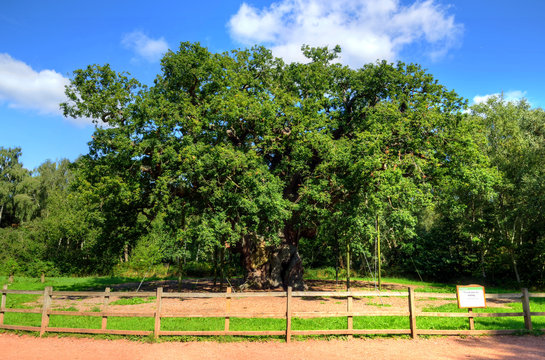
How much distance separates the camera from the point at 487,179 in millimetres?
17531

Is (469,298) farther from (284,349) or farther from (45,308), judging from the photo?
(45,308)

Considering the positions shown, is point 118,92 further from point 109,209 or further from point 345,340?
point 345,340

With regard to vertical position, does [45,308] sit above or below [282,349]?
above

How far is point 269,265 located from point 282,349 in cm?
1348

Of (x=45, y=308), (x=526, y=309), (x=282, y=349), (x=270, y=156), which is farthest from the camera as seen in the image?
(x=270, y=156)

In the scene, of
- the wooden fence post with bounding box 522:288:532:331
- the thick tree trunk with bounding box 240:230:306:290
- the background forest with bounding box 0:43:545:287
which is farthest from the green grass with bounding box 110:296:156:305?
the wooden fence post with bounding box 522:288:532:331

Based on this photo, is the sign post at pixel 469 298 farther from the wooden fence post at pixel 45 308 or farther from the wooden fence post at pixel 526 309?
the wooden fence post at pixel 45 308

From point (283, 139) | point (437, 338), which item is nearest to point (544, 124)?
point (283, 139)

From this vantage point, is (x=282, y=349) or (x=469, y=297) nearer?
(x=282, y=349)

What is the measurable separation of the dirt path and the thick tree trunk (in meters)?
12.1

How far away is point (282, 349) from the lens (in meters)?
8.46

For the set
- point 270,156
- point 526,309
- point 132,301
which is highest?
point 270,156

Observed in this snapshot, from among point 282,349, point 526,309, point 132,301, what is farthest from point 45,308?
point 526,309

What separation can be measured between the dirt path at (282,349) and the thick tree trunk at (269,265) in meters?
12.1
